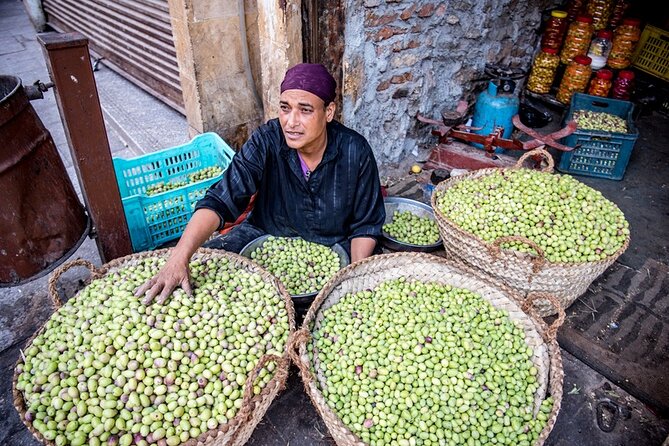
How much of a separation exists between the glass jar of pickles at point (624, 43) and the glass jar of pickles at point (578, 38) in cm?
39

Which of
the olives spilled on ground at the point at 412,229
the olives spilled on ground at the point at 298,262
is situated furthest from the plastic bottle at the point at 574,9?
the olives spilled on ground at the point at 298,262

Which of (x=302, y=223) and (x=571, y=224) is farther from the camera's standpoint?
(x=302, y=223)

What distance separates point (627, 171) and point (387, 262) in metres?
3.71

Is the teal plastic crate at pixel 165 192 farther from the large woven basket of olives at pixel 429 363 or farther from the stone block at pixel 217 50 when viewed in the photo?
the large woven basket of olives at pixel 429 363

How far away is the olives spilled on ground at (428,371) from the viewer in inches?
72.2

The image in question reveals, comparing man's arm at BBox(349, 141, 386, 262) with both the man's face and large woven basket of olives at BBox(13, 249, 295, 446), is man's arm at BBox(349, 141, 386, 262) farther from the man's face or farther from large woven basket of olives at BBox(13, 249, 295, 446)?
large woven basket of olives at BBox(13, 249, 295, 446)

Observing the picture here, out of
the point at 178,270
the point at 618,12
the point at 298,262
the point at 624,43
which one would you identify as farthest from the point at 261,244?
the point at 618,12

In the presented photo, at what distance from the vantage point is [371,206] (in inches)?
115

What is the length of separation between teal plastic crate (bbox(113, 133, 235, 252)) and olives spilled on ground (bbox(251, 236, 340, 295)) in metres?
0.80

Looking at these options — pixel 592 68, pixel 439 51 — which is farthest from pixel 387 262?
pixel 592 68

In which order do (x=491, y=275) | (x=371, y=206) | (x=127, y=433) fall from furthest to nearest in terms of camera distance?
1. (x=371, y=206)
2. (x=491, y=275)
3. (x=127, y=433)

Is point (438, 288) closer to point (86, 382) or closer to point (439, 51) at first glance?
point (86, 382)

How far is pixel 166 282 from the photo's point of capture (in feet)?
6.76

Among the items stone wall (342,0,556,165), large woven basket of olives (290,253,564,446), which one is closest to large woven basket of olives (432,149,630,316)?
large woven basket of olives (290,253,564,446)
